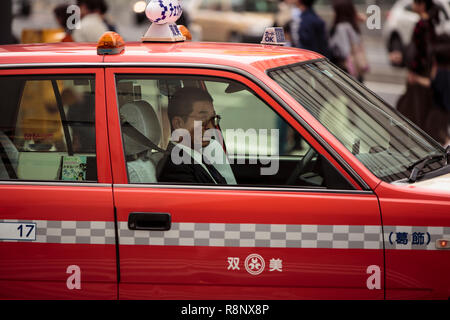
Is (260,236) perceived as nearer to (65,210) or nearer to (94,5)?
(65,210)

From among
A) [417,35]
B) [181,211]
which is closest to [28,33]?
[417,35]

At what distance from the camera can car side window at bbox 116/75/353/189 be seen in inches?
137

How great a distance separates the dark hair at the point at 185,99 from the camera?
12.0ft

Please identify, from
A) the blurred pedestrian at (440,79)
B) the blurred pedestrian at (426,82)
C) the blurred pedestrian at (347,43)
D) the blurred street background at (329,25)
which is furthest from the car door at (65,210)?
the blurred street background at (329,25)

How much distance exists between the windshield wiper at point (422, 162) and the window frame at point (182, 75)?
29 cm

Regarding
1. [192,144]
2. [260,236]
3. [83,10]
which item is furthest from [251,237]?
[83,10]

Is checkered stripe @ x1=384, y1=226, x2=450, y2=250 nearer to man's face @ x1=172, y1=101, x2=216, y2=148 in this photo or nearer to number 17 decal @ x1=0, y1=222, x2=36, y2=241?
man's face @ x1=172, y1=101, x2=216, y2=148

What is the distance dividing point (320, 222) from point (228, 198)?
0.40 metres

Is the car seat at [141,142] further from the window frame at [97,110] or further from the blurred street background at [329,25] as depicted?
the blurred street background at [329,25]

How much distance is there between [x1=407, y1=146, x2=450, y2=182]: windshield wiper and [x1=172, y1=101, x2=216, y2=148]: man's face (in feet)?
3.08

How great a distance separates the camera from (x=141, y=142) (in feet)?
11.8

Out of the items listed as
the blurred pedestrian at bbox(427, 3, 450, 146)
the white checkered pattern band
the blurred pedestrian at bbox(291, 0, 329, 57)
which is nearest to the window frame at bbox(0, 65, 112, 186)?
the white checkered pattern band
